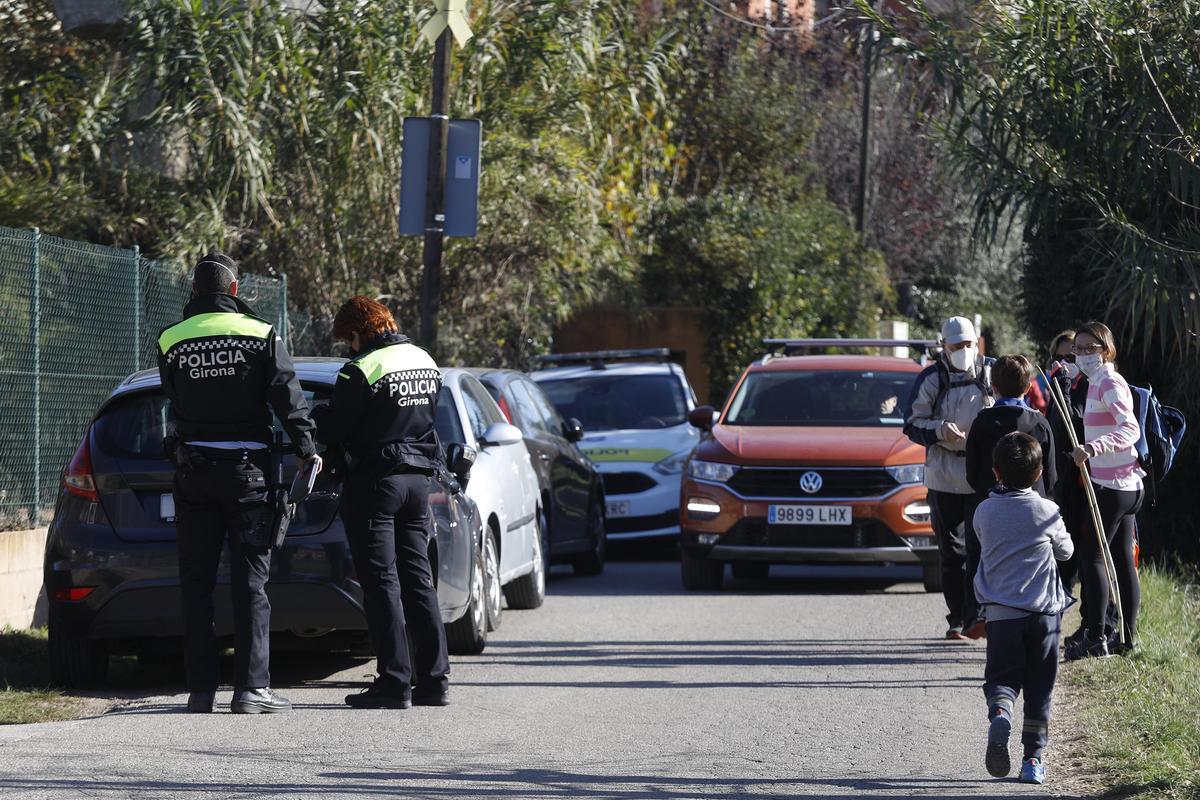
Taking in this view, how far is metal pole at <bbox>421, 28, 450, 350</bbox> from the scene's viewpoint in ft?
48.4

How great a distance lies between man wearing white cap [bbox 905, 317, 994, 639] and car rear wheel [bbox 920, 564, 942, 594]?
2681mm

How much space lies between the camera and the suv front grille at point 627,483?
635 inches

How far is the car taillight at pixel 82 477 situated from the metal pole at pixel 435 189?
20.5 feet

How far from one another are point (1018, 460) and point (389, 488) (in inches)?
103

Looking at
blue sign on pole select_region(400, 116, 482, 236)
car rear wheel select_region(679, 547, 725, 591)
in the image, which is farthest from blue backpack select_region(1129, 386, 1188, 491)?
blue sign on pole select_region(400, 116, 482, 236)

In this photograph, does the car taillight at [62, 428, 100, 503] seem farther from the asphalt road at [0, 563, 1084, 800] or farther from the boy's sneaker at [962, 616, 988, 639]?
the boy's sneaker at [962, 616, 988, 639]

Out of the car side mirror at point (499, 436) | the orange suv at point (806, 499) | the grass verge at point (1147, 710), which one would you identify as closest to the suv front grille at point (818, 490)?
the orange suv at point (806, 499)

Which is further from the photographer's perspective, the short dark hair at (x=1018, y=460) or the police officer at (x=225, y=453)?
the police officer at (x=225, y=453)

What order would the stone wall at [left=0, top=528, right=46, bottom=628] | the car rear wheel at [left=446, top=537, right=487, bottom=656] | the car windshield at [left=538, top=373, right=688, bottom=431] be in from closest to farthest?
1. the car rear wheel at [left=446, top=537, right=487, bottom=656]
2. the stone wall at [left=0, top=528, right=46, bottom=628]
3. the car windshield at [left=538, top=373, right=688, bottom=431]

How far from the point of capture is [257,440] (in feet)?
25.7

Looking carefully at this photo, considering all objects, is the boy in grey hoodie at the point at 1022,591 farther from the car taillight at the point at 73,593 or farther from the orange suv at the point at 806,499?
Result: the orange suv at the point at 806,499

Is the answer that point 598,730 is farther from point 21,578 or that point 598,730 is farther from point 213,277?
point 21,578

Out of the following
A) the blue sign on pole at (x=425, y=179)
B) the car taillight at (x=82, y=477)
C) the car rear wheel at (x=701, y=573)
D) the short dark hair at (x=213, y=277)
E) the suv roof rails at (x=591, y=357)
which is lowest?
the car rear wheel at (x=701, y=573)

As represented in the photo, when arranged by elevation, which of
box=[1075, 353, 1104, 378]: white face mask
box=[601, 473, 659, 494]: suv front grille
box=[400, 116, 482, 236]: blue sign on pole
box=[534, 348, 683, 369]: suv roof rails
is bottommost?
box=[601, 473, 659, 494]: suv front grille
